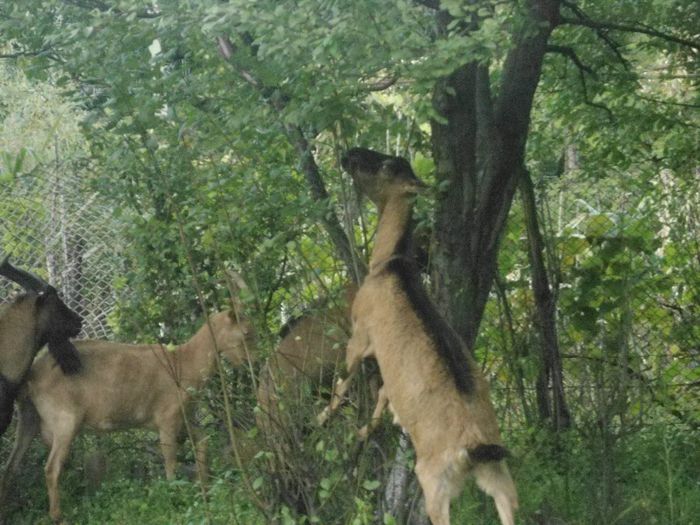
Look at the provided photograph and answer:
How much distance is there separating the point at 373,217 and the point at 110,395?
2.49 meters

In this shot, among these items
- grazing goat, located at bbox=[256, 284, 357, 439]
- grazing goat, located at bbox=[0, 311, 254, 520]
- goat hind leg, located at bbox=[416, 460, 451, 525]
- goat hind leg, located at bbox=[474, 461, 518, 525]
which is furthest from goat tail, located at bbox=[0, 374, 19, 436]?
goat hind leg, located at bbox=[474, 461, 518, 525]

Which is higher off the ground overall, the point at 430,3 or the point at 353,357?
the point at 430,3

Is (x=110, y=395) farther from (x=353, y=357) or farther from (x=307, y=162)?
(x=353, y=357)

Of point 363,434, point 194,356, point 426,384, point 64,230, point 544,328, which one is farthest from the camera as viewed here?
point 64,230

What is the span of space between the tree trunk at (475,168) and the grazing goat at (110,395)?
2.18 metres

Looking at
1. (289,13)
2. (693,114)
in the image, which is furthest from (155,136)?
(693,114)

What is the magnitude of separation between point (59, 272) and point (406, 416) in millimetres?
4675

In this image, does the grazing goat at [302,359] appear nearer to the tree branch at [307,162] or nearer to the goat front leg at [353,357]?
the goat front leg at [353,357]

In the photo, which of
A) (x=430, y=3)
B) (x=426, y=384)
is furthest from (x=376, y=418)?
(x=430, y=3)

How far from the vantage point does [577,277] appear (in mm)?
8133

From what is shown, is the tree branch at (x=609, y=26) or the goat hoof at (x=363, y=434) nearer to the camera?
the goat hoof at (x=363, y=434)

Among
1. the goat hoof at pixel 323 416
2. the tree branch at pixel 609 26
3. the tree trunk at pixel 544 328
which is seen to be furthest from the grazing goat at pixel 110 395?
the tree branch at pixel 609 26

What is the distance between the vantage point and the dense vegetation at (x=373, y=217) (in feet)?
18.5

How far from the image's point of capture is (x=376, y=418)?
583 cm
